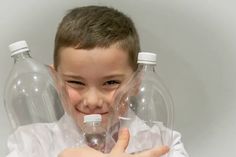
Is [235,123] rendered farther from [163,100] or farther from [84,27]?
[84,27]

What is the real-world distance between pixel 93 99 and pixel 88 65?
6 centimetres

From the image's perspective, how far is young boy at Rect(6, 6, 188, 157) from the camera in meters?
0.78

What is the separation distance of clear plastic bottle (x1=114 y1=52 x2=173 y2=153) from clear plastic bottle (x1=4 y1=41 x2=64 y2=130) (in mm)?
116

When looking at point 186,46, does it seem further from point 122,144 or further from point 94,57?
point 122,144

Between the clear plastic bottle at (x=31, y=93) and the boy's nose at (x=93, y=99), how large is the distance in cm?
6

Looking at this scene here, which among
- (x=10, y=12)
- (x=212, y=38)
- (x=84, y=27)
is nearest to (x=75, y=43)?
(x=84, y=27)

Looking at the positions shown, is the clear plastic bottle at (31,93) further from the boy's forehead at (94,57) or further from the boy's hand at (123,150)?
the boy's hand at (123,150)

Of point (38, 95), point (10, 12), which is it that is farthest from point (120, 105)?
point (10, 12)

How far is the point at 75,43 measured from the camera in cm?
79

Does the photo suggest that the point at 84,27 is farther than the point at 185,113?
No

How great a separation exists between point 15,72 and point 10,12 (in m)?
0.12

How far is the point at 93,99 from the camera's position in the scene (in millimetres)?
778

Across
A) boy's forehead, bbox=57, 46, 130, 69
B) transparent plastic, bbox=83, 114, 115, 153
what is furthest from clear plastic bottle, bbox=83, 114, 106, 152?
boy's forehead, bbox=57, 46, 130, 69

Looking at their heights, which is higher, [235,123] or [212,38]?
[212,38]
